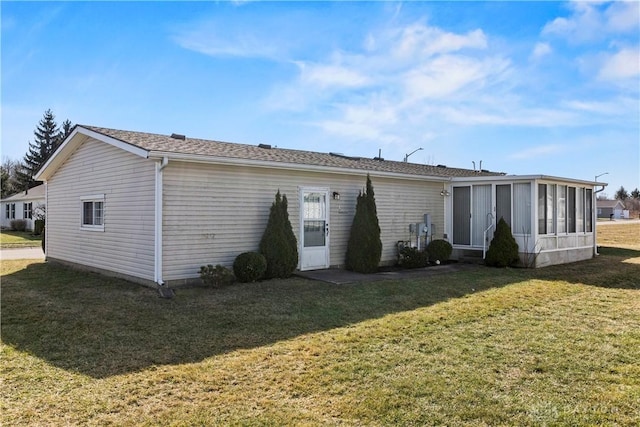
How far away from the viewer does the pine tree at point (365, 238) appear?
36.1 feet

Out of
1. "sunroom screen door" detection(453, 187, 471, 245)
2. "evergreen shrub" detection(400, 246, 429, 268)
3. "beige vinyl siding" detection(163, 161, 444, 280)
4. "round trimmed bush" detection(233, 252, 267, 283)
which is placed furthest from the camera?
"sunroom screen door" detection(453, 187, 471, 245)

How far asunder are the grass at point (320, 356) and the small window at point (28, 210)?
26623 millimetres

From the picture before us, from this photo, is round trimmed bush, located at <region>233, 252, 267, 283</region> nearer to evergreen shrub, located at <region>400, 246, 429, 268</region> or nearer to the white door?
the white door

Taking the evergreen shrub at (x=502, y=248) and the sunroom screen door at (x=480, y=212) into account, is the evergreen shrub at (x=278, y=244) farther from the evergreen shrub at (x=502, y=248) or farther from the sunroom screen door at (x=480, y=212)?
the sunroom screen door at (x=480, y=212)

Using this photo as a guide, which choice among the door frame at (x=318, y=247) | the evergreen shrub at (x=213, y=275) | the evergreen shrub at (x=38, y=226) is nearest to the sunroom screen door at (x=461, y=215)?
the door frame at (x=318, y=247)

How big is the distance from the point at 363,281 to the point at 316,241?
1.97 meters

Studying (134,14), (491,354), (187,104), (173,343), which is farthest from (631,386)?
(187,104)

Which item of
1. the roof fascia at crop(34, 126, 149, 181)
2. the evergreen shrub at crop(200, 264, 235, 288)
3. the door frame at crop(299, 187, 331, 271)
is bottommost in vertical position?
the evergreen shrub at crop(200, 264, 235, 288)

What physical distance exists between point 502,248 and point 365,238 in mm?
3941

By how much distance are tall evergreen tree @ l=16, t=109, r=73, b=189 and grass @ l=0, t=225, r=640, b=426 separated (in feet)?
128

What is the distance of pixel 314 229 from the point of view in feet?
35.9

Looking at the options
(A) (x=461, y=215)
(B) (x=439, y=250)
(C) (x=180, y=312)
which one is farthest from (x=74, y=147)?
(A) (x=461, y=215)

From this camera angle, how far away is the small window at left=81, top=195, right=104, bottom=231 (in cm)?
1069

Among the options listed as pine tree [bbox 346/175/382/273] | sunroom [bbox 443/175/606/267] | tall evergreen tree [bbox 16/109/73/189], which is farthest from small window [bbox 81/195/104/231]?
tall evergreen tree [bbox 16/109/73/189]
